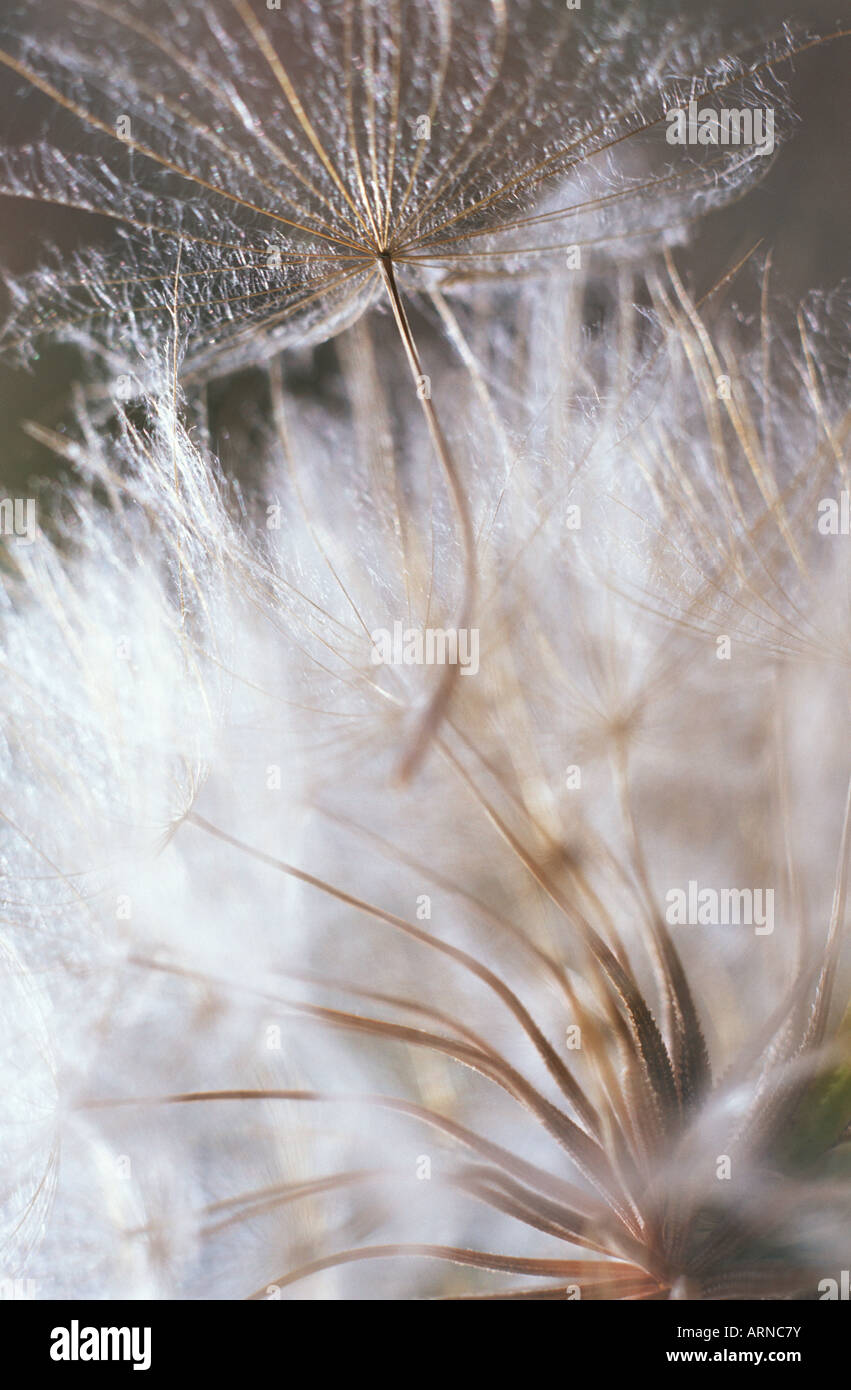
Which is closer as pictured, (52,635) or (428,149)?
(428,149)

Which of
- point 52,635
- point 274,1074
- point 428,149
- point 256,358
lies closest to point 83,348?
point 256,358

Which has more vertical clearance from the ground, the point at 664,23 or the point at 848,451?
the point at 664,23

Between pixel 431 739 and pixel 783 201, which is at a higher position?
pixel 783 201

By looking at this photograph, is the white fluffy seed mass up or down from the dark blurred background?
down

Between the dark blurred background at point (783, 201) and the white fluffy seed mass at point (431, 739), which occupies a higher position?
the dark blurred background at point (783, 201)

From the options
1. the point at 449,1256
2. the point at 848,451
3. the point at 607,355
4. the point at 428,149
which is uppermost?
the point at 428,149

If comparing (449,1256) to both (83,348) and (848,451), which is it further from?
(83,348)

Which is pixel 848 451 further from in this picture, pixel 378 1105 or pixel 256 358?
pixel 378 1105
